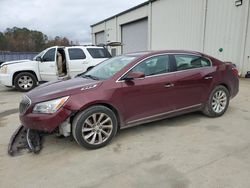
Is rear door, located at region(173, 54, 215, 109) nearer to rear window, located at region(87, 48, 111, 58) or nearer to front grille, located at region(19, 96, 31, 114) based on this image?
front grille, located at region(19, 96, 31, 114)

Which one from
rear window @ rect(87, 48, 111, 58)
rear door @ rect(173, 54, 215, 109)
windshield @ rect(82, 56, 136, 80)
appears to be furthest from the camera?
rear window @ rect(87, 48, 111, 58)

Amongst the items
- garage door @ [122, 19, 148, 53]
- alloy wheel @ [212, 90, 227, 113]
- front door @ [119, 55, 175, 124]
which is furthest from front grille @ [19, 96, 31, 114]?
garage door @ [122, 19, 148, 53]

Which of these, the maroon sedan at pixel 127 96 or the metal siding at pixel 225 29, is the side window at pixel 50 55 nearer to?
the maroon sedan at pixel 127 96

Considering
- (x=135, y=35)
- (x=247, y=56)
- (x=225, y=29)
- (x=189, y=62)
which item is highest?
(x=135, y=35)

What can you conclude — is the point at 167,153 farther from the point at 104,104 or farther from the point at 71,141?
the point at 71,141

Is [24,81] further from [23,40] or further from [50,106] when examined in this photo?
[23,40]

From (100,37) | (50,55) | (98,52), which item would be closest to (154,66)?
(98,52)

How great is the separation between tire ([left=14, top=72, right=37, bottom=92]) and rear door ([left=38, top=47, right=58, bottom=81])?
15.9 inches

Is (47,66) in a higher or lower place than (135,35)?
lower

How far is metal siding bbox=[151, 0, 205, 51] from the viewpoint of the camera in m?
14.1

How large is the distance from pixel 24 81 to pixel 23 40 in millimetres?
51009

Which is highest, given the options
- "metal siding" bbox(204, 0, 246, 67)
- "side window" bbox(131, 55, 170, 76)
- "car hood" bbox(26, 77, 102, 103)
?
"metal siding" bbox(204, 0, 246, 67)

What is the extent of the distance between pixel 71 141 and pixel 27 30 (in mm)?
61917

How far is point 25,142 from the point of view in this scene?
383cm
